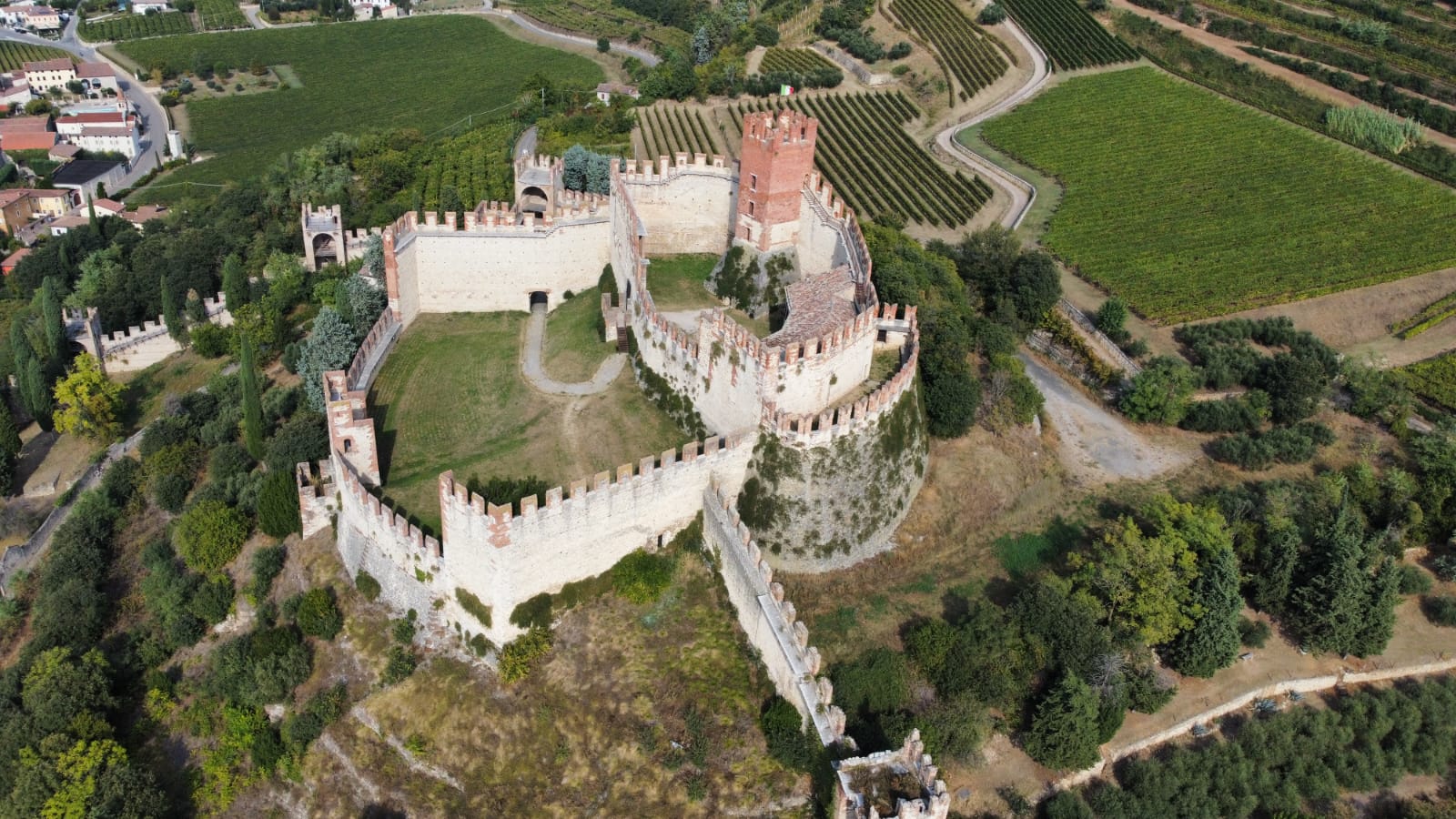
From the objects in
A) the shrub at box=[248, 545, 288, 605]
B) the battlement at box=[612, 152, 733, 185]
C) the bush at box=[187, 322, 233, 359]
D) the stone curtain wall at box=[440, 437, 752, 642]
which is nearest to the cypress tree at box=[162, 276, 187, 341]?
the bush at box=[187, 322, 233, 359]

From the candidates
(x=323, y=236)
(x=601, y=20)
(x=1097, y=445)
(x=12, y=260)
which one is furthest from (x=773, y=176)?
(x=601, y=20)

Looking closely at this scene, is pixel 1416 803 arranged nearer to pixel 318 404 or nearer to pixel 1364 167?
pixel 318 404

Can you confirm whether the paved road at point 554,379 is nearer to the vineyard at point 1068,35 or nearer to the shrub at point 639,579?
the shrub at point 639,579

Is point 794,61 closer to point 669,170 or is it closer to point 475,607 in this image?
point 669,170

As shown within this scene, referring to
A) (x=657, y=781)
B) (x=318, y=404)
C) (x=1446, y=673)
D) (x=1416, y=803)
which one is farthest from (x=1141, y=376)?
(x=318, y=404)

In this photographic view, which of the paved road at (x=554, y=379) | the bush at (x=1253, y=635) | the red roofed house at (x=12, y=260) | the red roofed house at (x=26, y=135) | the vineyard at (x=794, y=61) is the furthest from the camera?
the red roofed house at (x=26, y=135)

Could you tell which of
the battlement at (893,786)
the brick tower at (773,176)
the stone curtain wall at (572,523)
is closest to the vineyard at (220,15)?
the brick tower at (773,176)
